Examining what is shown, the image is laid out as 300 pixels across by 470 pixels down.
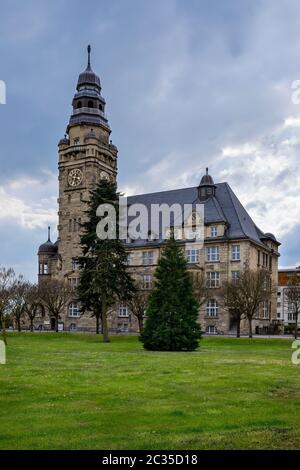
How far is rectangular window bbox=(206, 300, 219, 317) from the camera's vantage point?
66.2 metres

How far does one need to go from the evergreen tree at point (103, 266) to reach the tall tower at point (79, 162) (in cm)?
3029

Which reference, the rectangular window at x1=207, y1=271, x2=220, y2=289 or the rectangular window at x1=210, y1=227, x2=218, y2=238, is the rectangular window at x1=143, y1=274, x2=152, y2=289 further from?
the rectangular window at x1=210, y1=227, x2=218, y2=238

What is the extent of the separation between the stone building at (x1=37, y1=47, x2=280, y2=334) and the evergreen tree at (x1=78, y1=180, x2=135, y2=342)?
11.9 m

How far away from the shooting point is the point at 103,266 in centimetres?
4559

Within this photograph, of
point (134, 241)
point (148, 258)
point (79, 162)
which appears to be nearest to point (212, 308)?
point (148, 258)

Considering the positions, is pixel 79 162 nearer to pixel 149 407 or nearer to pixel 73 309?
pixel 73 309

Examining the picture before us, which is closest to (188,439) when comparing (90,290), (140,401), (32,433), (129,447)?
(129,447)

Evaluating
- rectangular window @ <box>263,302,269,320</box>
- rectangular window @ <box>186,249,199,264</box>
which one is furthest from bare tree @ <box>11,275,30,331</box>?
rectangular window @ <box>263,302,269,320</box>

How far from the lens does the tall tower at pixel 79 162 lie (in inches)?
3115

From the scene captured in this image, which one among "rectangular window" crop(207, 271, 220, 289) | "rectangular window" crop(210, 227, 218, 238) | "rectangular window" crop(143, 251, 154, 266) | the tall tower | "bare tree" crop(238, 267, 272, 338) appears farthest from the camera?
the tall tower

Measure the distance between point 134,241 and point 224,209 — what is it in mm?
14396

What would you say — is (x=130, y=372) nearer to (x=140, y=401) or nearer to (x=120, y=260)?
(x=140, y=401)

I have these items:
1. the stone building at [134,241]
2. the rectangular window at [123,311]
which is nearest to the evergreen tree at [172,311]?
the stone building at [134,241]

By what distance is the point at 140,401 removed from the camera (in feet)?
44.1
